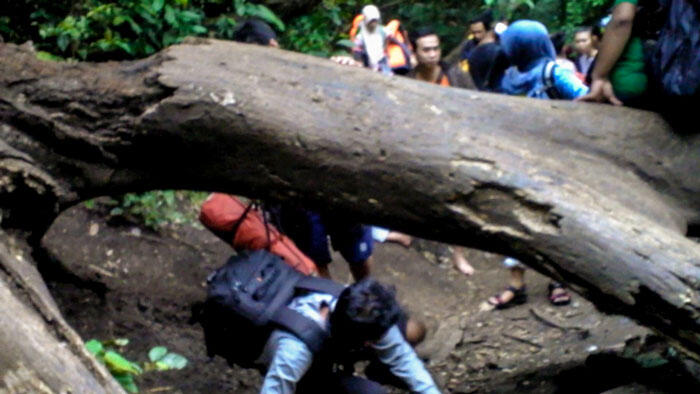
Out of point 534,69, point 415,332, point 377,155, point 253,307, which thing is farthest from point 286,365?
point 534,69

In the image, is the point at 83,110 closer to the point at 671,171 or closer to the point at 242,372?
the point at 242,372

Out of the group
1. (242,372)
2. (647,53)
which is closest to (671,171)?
(647,53)

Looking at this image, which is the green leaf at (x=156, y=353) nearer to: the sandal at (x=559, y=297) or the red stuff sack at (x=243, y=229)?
the red stuff sack at (x=243, y=229)

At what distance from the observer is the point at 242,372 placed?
226 inches

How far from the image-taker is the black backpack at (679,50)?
418 centimetres

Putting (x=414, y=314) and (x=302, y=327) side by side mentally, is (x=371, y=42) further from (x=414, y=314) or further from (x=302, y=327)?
(x=302, y=327)

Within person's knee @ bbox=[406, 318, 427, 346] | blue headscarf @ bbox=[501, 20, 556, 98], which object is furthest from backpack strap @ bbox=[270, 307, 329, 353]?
blue headscarf @ bbox=[501, 20, 556, 98]

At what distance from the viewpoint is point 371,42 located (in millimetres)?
8141

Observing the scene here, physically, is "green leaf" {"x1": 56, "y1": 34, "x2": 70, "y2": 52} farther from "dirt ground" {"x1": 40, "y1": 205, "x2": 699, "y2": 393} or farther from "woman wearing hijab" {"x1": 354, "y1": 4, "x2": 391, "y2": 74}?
Answer: "woman wearing hijab" {"x1": 354, "y1": 4, "x2": 391, "y2": 74}

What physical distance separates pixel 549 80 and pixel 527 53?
12.4 inches

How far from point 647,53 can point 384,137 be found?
1.31 meters

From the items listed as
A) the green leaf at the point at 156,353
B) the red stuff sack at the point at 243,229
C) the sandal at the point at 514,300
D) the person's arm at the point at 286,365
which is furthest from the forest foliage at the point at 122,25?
the person's arm at the point at 286,365

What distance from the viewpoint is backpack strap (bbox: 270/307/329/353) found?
14.3 ft

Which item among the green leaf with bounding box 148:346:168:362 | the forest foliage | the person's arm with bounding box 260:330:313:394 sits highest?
the forest foliage
